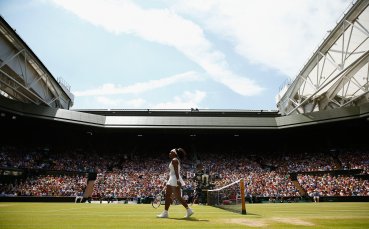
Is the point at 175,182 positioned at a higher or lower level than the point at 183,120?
lower

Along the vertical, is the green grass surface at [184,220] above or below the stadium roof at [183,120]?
below

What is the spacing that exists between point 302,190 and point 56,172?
97.6 feet

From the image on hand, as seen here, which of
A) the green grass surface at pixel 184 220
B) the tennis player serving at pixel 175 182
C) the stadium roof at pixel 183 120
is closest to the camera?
the green grass surface at pixel 184 220

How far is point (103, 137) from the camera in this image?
48125 mm

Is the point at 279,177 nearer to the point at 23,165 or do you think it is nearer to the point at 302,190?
the point at 302,190

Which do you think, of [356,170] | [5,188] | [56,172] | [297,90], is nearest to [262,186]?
[356,170]

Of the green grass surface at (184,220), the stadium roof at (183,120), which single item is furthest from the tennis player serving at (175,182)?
the stadium roof at (183,120)

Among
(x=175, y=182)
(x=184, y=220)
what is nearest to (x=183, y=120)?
(x=175, y=182)

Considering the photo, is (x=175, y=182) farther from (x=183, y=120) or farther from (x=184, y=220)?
(x=183, y=120)

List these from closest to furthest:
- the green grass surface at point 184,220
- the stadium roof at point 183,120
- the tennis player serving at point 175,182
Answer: the green grass surface at point 184,220 → the tennis player serving at point 175,182 → the stadium roof at point 183,120

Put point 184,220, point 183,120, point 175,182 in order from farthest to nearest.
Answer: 1. point 183,120
2. point 175,182
3. point 184,220

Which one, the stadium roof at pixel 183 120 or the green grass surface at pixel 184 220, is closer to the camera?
the green grass surface at pixel 184 220

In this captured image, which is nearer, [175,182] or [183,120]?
[175,182]

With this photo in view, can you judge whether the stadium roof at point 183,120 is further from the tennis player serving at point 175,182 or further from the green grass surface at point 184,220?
the tennis player serving at point 175,182
